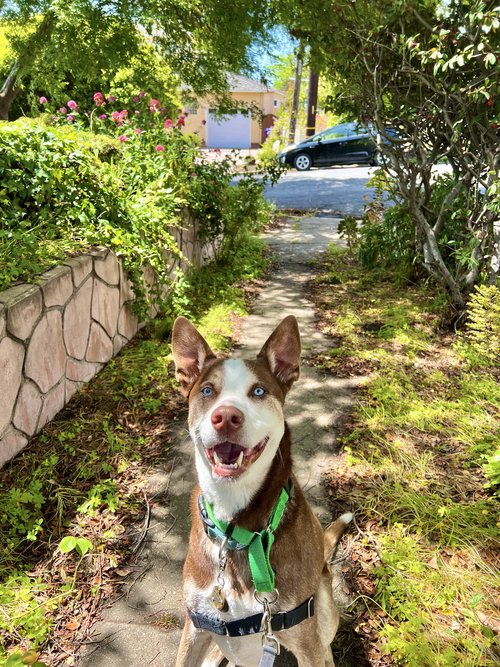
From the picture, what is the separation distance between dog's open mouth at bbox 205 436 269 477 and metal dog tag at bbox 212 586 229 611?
1.57 feet

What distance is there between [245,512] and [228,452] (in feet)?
0.88

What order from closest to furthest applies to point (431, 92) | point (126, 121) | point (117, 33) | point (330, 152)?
point (431, 92)
point (126, 121)
point (117, 33)
point (330, 152)

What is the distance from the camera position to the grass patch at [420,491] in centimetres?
226

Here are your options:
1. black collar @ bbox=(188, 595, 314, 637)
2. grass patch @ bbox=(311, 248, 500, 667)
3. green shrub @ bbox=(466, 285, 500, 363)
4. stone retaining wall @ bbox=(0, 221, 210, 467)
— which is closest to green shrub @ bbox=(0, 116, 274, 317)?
stone retaining wall @ bbox=(0, 221, 210, 467)

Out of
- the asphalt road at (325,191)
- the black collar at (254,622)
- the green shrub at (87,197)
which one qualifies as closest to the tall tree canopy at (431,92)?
the green shrub at (87,197)

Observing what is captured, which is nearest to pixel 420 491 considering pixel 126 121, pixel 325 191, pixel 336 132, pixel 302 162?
pixel 126 121

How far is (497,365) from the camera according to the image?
4.56 metres

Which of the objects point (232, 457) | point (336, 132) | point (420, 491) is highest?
point (336, 132)

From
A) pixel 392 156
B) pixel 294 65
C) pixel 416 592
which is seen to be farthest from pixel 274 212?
pixel 294 65

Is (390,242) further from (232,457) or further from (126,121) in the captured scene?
(232,457)

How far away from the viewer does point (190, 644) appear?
6.36 ft

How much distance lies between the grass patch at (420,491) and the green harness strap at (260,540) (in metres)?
0.96

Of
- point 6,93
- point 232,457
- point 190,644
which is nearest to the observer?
point 232,457

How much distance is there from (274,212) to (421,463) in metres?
11.0
